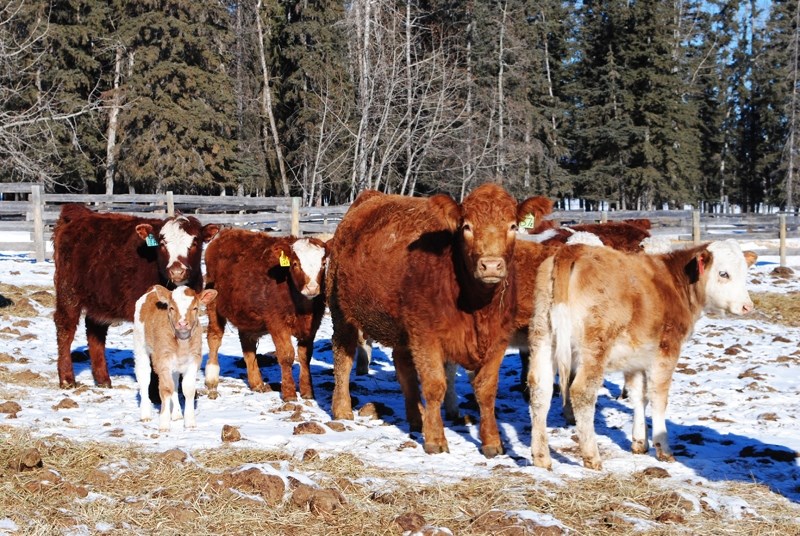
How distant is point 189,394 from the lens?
7473mm

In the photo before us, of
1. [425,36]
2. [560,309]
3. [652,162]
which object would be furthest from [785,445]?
[652,162]

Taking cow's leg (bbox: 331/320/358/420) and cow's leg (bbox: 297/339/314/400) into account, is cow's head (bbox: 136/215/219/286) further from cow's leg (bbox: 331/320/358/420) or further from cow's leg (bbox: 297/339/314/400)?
cow's leg (bbox: 331/320/358/420)

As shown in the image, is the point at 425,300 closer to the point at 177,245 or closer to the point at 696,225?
the point at 177,245

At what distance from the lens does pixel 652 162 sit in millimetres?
46031

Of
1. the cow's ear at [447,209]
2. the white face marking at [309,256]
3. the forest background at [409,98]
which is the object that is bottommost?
the white face marking at [309,256]

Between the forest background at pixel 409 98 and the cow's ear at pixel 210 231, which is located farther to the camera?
the forest background at pixel 409 98

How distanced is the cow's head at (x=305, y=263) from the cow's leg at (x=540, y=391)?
312 cm

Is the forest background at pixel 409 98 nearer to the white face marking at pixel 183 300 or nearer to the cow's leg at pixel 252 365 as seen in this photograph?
the cow's leg at pixel 252 365

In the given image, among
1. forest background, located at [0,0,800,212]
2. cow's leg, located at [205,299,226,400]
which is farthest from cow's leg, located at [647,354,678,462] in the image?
forest background, located at [0,0,800,212]

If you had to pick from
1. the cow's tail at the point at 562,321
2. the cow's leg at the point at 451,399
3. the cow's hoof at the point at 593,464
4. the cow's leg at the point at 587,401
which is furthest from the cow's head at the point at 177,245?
the cow's hoof at the point at 593,464

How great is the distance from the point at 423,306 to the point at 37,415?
Answer: 351cm

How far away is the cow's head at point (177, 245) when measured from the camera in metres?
8.69

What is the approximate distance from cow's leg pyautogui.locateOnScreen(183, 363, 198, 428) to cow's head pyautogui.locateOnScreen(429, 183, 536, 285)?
2622 millimetres

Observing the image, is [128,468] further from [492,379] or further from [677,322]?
[677,322]
